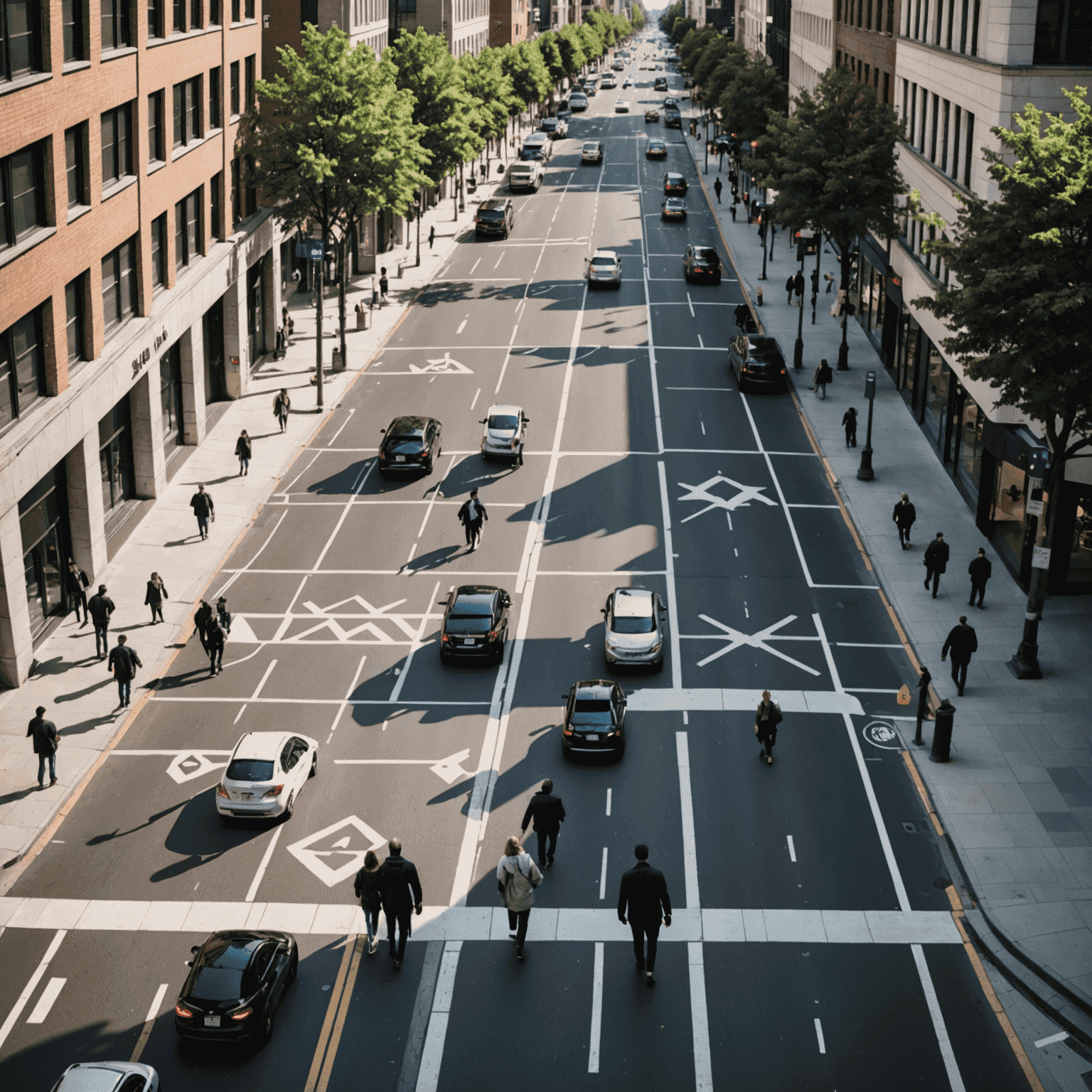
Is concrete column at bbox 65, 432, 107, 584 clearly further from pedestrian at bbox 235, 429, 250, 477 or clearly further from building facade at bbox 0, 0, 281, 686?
pedestrian at bbox 235, 429, 250, 477

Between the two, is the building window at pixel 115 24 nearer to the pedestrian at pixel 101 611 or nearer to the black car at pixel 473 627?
the pedestrian at pixel 101 611

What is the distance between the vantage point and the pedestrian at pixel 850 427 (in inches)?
1839

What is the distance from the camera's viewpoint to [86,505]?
35312mm

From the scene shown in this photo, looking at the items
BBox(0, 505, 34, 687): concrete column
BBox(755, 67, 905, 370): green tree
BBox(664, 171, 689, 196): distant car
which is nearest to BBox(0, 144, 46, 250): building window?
BBox(0, 505, 34, 687): concrete column

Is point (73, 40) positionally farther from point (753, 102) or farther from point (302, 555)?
point (753, 102)

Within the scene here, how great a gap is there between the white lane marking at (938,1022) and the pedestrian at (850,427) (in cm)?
2764

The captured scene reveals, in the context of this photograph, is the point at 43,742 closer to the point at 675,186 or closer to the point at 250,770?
the point at 250,770

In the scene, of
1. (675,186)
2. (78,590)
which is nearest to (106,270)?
(78,590)

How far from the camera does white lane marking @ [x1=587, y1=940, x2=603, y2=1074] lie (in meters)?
18.9

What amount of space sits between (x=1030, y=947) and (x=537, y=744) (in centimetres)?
1081

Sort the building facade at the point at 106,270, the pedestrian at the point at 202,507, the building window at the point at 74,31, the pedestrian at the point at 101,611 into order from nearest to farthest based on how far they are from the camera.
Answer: the building facade at the point at 106,270
the pedestrian at the point at 101,611
the building window at the point at 74,31
the pedestrian at the point at 202,507

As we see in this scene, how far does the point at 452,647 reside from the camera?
104 feet

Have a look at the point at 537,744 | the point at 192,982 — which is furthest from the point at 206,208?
the point at 192,982

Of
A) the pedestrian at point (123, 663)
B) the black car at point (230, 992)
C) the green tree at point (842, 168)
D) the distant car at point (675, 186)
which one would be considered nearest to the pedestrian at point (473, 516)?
the pedestrian at point (123, 663)
